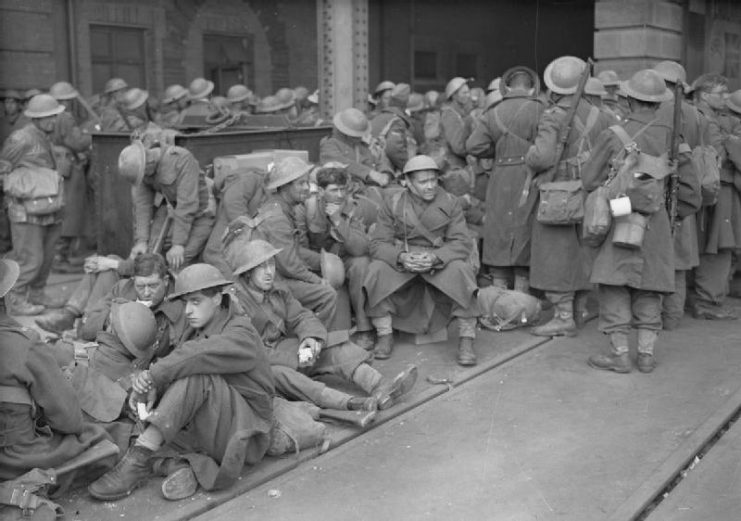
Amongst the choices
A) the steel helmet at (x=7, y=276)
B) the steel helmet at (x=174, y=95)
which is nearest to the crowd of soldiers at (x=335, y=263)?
the steel helmet at (x=7, y=276)

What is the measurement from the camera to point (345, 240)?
23.8 feet

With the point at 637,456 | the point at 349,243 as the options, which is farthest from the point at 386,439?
the point at 349,243

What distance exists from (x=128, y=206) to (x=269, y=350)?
3.40 m

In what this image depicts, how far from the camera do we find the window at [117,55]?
15297 mm

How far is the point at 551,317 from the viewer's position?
841 cm

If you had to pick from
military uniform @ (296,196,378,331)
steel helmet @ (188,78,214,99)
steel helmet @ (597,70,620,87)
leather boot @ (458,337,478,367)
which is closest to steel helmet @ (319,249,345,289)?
military uniform @ (296,196,378,331)

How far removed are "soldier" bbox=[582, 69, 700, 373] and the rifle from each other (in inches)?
2.8

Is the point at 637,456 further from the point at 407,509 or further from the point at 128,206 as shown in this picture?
the point at 128,206

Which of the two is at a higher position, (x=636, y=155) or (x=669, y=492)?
(x=636, y=155)

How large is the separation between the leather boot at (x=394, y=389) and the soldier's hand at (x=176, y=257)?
6.92ft

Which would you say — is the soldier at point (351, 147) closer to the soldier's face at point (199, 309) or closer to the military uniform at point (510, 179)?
the military uniform at point (510, 179)

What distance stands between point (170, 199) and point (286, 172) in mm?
1142

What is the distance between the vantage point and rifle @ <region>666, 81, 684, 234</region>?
274 inches

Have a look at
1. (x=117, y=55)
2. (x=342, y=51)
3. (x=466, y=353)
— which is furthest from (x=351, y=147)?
(x=117, y=55)
